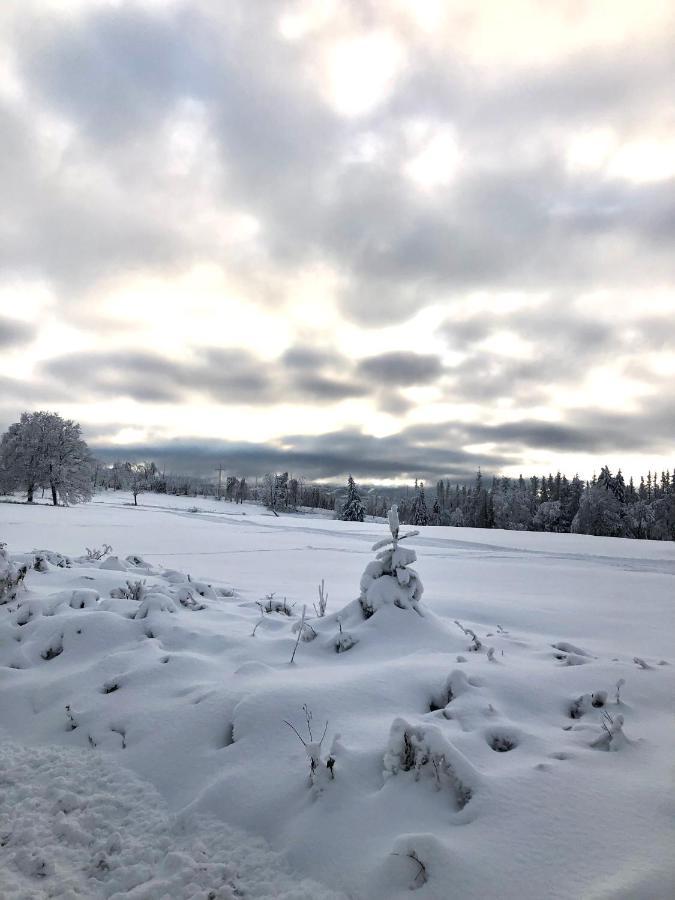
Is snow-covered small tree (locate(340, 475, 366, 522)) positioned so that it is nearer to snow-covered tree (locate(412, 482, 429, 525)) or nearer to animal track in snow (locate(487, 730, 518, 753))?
snow-covered tree (locate(412, 482, 429, 525))

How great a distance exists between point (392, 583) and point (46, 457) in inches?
1870

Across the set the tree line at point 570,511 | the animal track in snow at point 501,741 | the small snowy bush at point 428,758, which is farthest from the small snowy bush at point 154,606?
the tree line at point 570,511

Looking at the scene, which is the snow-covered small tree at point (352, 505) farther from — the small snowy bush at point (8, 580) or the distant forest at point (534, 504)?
the small snowy bush at point (8, 580)

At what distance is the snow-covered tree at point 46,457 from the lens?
142 feet

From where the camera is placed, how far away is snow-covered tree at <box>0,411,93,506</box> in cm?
4341

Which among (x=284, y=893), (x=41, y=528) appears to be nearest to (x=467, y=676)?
(x=284, y=893)

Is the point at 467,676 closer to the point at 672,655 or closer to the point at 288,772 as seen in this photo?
the point at 288,772

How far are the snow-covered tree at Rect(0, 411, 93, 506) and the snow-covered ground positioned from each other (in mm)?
43911

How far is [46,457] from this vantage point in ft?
144

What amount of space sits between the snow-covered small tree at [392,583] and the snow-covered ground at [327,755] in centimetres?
16

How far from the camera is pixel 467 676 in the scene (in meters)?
3.67

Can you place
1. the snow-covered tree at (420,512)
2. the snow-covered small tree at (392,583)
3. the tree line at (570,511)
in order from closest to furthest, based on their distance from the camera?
1. the snow-covered small tree at (392,583)
2. the tree line at (570,511)
3. the snow-covered tree at (420,512)

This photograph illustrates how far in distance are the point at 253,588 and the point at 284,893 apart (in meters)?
6.99

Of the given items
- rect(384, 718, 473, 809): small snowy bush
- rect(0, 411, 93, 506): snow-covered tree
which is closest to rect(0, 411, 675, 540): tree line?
rect(0, 411, 93, 506): snow-covered tree
